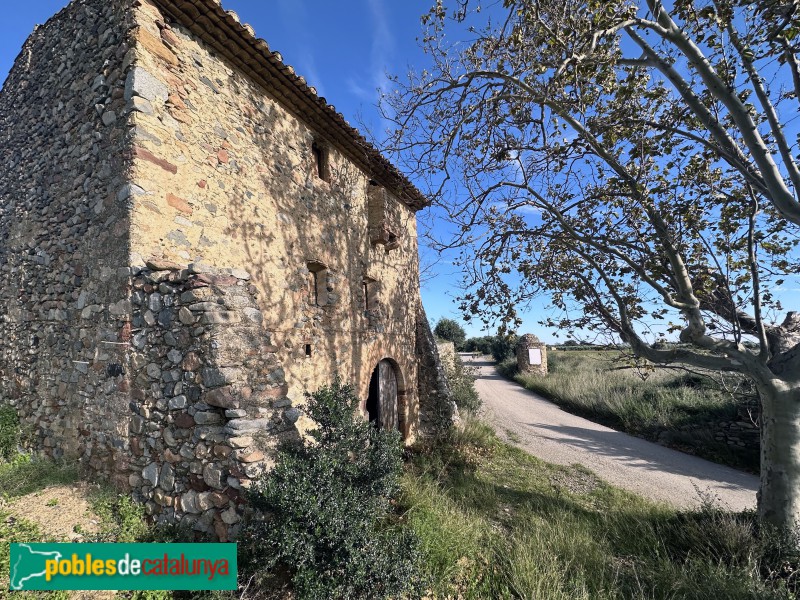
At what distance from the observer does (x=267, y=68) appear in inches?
193

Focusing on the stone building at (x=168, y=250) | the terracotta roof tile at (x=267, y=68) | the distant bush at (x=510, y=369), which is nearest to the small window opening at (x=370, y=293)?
the stone building at (x=168, y=250)

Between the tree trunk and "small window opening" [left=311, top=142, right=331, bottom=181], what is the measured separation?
22.2 feet

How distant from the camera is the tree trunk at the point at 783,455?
377 centimetres

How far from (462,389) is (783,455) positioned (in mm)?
7464

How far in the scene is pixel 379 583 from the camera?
2.78 metres

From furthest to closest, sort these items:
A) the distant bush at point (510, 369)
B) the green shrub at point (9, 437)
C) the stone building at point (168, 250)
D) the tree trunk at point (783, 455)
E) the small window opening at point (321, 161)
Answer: the distant bush at point (510, 369) → the small window opening at point (321, 161) → the green shrub at point (9, 437) → the tree trunk at point (783, 455) → the stone building at point (168, 250)

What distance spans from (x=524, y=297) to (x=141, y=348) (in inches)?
223

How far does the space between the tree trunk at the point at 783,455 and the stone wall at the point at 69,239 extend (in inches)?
272

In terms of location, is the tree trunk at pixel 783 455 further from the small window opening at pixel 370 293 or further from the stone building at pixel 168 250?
the small window opening at pixel 370 293

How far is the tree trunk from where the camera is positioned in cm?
377

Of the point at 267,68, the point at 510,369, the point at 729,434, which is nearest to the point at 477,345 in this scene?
the point at 510,369

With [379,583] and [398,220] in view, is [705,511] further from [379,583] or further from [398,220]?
[398,220]

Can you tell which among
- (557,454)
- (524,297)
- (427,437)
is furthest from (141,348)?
(557,454)

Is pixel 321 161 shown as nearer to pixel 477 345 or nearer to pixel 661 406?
pixel 661 406
